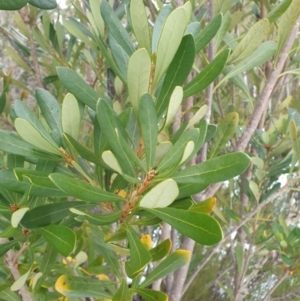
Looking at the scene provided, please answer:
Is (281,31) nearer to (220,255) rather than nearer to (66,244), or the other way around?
(66,244)

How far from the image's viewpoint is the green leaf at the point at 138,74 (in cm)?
37

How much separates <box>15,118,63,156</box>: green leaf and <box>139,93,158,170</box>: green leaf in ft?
0.31

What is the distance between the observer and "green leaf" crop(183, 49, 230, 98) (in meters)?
0.44

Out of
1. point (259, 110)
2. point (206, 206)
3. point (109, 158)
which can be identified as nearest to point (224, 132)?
point (259, 110)

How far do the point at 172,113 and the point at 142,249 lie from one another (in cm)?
14

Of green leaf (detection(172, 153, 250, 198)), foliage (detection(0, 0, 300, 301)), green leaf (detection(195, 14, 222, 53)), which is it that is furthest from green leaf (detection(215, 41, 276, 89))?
green leaf (detection(172, 153, 250, 198))

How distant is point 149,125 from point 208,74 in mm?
99

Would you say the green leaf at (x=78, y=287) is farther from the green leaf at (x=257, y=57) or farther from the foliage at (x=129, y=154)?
the green leaf at (x=257, y=57)

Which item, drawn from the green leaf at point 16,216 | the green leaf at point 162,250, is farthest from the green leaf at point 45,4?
the green leaf at point 162,250

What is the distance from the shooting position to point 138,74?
1.28ft

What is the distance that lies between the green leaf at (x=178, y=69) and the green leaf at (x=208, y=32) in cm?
5

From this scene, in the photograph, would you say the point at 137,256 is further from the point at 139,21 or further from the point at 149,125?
the point at 139,21

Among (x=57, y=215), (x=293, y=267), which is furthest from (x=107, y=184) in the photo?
(x=293, y=267)

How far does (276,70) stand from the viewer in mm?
683
